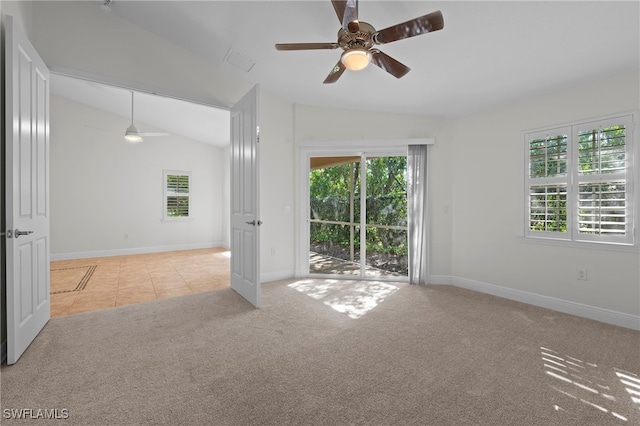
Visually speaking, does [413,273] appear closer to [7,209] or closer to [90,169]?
[7,209]

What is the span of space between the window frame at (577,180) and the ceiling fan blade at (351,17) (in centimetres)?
280

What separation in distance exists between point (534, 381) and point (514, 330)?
92cm

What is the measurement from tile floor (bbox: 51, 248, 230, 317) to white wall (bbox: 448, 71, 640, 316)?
360cm

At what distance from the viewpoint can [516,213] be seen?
12.4 ft

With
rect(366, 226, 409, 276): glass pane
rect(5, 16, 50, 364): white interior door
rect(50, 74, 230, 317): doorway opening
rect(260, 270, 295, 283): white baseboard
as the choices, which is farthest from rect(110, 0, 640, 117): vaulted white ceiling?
rect(260, 270, 295, 283): white baseboard

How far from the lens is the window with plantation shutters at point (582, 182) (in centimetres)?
297

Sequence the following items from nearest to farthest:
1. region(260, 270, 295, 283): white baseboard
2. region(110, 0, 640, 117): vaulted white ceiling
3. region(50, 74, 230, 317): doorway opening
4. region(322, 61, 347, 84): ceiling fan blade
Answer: region(110, 0, 640, 117): vaulted white ceiling
region(322, 61, 347, 84): ceiling fan blade
region(260, 270, 295, 283): white baseboard
region(50, 74, 230, 317): doorway opening

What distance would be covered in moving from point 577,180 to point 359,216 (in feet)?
8.76

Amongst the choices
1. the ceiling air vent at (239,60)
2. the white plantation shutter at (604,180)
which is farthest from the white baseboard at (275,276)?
the white plantation shutter at (604,180)

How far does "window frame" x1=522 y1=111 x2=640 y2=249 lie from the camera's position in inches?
115

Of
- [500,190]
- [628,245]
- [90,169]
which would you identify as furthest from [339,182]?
[90,169]

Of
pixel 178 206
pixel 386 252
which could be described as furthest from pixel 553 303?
pixel 178 206

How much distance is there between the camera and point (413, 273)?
14.6 feet

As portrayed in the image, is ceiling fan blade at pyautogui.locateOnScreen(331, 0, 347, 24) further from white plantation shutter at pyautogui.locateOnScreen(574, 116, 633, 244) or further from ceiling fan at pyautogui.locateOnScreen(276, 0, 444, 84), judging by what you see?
white plantation shutter at pyautogui.locateOnScreen(574, 116, 633, 244)
